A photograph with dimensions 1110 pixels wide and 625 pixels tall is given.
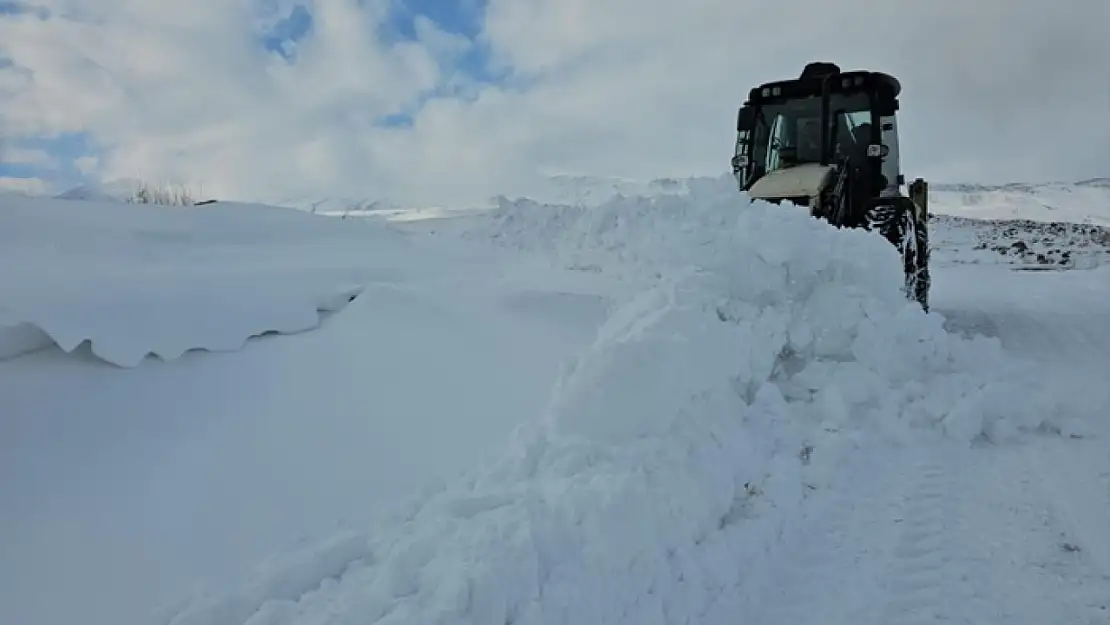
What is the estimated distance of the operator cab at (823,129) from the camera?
6.66 meters

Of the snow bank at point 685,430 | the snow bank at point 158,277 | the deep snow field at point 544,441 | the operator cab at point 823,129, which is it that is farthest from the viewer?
the operator cab at point 823,129

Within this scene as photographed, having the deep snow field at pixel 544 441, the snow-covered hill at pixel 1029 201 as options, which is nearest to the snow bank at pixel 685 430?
the deep snow field at pixel 544 441

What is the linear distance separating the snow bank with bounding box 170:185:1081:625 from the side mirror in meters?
1.82

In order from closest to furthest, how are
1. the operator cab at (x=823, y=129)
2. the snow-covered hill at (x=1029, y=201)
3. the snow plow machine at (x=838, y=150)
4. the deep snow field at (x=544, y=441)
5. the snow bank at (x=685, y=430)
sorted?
the snow bank at (x=685, y=430) → the deep snow field at (x=544, y=441) → the snow plow machine at (x=838, y=150) → the operator cab at (x=823, y=129) → the snow-covered hill at (x=1029, y=201)

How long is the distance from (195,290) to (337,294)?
1035 mm

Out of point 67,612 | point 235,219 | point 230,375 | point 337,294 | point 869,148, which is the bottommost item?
point 67,612

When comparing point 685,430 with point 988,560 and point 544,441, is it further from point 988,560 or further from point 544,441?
point 988,560

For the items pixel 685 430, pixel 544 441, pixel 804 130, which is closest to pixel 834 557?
pixel 685 430

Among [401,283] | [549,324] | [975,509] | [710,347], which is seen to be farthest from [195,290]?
[975,509]

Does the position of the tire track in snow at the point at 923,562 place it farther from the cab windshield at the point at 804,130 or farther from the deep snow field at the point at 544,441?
the cab windshield at the point at 804,130

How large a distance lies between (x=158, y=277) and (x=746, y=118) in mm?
5292

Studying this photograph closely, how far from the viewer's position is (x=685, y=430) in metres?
3.07

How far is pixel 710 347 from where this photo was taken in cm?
376

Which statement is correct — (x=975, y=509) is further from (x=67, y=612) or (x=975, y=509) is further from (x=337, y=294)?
(x=337, y=294)
